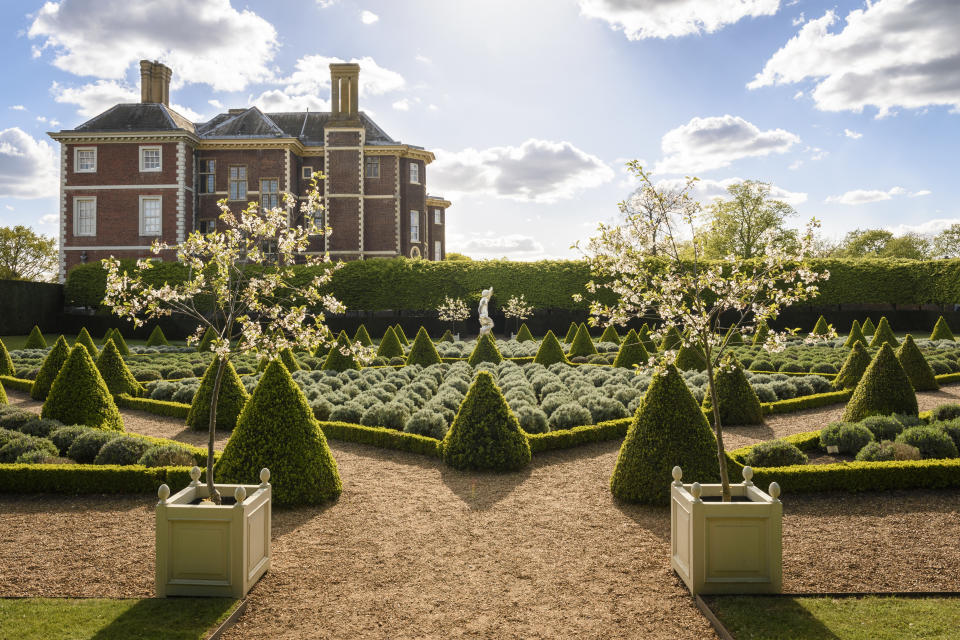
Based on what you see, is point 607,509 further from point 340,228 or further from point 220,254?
point 340,228

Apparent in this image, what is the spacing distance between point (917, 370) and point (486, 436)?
12.6 metres

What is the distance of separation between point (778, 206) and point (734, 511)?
57.1 metres

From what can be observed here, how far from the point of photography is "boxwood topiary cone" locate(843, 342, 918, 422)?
1058cm

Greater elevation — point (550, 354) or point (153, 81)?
point (153, 81)

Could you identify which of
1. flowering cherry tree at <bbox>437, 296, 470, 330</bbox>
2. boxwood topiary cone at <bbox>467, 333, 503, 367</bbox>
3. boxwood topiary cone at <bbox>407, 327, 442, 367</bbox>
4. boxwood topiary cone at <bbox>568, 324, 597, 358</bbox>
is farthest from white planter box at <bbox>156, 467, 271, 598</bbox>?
flowering cherry tree at <bbox>437, 296, 470, 330</bbox>

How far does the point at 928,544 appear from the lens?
233 inches

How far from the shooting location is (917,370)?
15.4 meters

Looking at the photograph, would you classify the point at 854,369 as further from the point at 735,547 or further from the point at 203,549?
the point at 203,549

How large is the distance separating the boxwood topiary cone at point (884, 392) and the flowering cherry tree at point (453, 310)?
75.2 ft

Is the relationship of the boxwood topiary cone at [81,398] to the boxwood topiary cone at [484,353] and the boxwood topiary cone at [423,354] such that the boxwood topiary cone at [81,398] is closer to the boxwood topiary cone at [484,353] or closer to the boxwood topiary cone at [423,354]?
the boxwood topiary cone at [423,354]

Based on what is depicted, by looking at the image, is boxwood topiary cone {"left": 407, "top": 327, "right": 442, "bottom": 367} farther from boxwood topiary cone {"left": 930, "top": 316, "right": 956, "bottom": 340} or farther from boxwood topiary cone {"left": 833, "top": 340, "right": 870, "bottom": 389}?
boxwood topiary cone {"left": 930, "top": 316, "right": 956, "bottom": 340}

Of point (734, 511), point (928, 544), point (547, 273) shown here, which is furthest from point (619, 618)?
point (547, 273)

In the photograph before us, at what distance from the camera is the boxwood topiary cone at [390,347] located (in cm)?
2130

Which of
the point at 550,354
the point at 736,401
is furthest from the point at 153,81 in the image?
the point at 736,401
